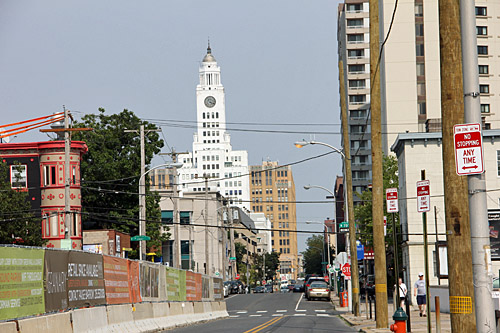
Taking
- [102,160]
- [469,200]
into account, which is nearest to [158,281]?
[469,200]

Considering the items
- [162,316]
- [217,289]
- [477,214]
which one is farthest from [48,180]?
[477,214]

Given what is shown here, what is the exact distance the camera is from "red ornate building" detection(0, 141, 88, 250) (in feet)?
184

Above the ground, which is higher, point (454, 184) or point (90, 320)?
point (454, 184)

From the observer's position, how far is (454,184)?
10.0 meters

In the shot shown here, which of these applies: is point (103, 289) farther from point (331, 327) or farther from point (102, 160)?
point (102, 160)

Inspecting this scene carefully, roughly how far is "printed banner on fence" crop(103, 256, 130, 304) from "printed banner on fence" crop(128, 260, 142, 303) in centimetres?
42

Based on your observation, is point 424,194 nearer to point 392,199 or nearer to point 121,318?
point 392,199

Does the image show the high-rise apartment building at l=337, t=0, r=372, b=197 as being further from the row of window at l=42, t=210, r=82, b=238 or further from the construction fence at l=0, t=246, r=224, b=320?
the construction fence at l=0, t=246, r=224, b=320

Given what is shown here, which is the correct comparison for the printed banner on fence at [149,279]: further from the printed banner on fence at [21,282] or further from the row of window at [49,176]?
the row of window at [49,176]

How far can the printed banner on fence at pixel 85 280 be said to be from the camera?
60.6 feet

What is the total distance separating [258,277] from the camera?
→ 153125 mm

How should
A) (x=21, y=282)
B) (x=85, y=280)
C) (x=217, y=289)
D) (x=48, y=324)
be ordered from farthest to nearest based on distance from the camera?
(x=217, y=289) < (x=85, y=280) < (x=48, y=324) < (x=21, y=282)

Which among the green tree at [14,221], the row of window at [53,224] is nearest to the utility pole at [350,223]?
the green tree at [14,221]

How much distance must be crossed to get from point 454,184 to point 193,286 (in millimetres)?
26090
